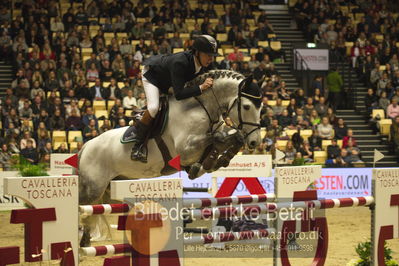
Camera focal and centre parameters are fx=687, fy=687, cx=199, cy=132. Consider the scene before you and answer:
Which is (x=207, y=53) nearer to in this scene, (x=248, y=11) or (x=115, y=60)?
(x=115, y=60)

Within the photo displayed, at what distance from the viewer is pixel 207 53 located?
6.87 meters

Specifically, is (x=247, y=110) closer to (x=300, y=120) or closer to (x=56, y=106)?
(x=56, y=106)

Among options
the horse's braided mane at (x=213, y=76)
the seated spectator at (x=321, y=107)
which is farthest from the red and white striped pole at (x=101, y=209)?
the seated spectator at (x=321, y=107)

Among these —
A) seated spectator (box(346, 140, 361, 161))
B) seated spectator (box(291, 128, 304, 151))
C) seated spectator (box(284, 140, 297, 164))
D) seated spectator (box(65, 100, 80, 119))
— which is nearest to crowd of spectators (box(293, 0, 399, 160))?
seated spectator (box(346, 140, 361, 161))

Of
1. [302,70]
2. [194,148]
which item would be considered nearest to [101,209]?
[194,148]

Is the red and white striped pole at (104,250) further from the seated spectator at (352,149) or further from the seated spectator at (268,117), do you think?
the seated spectator at (352,149)

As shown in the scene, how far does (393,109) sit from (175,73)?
43.7 ft

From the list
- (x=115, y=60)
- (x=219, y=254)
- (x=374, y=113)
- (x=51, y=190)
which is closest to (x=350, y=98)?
(x=374, y=113)

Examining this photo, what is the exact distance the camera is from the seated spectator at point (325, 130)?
57.1 ft

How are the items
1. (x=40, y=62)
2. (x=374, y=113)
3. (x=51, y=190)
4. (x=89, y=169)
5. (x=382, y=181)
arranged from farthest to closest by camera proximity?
(x=374, y=113), (x=40, y=62), (x=89, y=169), (x=382, y=181), (x=51, y=190)

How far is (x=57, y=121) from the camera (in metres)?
16.0

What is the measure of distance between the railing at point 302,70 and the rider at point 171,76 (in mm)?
13836

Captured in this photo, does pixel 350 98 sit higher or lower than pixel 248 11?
lower

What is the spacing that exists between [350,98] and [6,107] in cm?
1019
